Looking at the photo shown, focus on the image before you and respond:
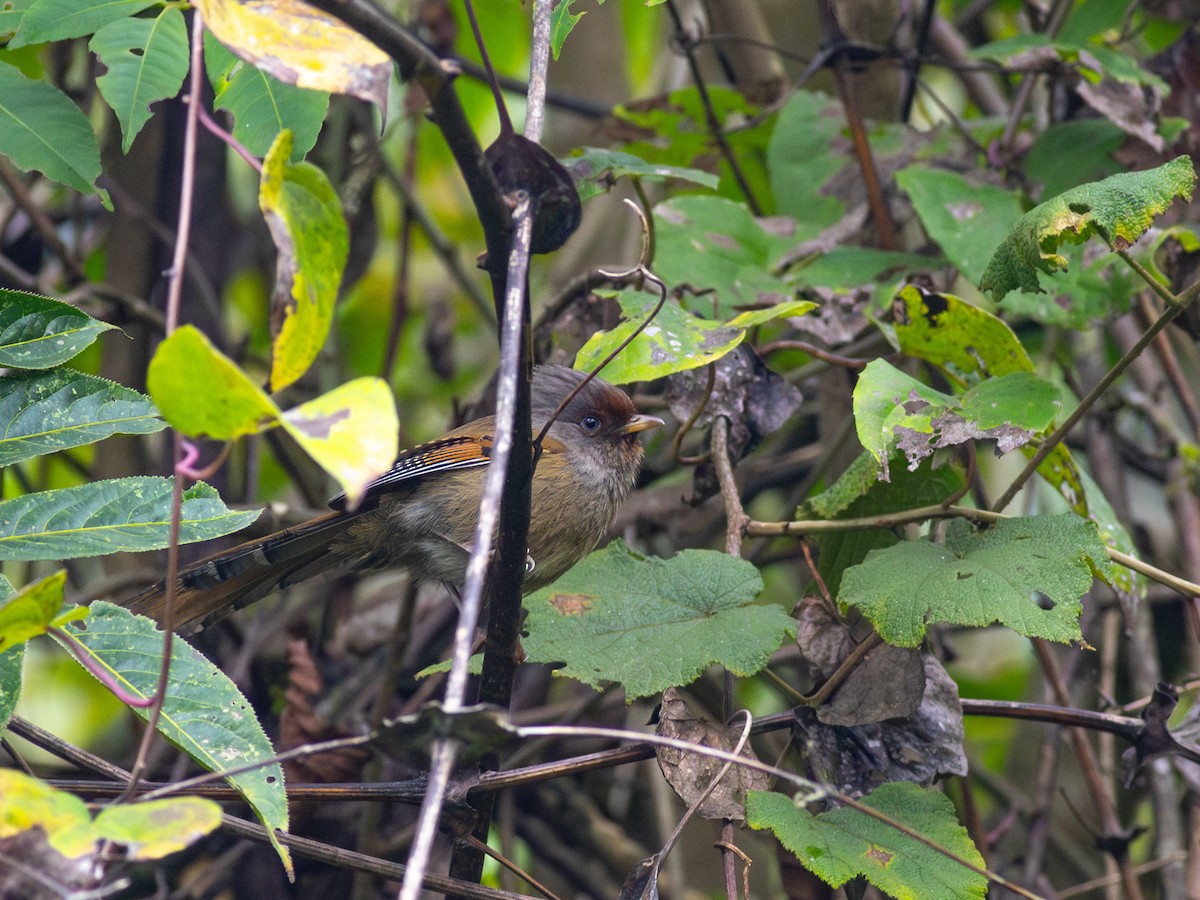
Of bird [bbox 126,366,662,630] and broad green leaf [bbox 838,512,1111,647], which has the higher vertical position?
broad green leaf [bbox 838,512,1111,647]

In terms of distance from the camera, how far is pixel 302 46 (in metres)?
1.56

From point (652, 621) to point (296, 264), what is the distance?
1420mm

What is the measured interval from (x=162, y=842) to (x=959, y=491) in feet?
6.47

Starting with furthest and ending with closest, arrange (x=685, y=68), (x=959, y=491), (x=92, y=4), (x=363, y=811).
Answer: (x=685, y=68) < (x=363, y=811) < (x=959, y=491) < (x=92, y=4)

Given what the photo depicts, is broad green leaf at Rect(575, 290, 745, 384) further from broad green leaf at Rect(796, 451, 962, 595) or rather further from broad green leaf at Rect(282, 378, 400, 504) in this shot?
broad green leaf at Rect(282, 378, 400, 504)

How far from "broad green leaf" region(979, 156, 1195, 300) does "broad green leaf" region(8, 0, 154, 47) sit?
76.8 inches

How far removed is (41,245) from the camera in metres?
4.97

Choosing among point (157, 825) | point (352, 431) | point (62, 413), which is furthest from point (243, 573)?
point (352, 431)

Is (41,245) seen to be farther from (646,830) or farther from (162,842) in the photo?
(162,842)

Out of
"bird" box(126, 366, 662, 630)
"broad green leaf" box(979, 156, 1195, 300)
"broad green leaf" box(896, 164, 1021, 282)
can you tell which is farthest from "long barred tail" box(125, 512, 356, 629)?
"broad green leaf" box(979, 156, 1195, 300)

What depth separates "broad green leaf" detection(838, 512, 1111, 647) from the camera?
2.26 m

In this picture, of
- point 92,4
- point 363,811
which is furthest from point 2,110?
point 363,811

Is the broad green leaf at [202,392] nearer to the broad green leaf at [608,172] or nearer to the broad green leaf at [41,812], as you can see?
the broad green leaf at [41,812]

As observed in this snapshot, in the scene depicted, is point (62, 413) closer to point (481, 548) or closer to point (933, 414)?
point (481, 548)
